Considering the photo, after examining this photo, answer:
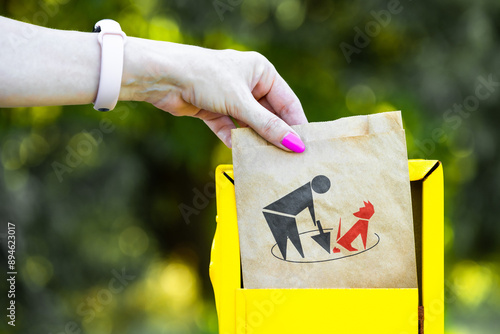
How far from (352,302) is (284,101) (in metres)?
0.47

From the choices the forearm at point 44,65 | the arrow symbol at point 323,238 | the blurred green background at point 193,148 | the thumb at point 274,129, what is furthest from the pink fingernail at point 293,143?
the blurred green background at point 193,148

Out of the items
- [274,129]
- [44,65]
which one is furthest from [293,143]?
[44,65]

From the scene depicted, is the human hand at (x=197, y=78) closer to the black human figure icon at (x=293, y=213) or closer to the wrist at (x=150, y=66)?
the wrist at (x=150, y=66)

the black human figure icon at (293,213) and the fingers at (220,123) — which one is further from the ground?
the fingers at (220,123)

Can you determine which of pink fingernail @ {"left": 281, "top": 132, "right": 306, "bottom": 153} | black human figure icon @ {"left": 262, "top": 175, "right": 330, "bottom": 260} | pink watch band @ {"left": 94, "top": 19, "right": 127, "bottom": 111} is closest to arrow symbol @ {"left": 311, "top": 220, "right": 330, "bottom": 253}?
black human figure icon @ {"left": 262, "top": 175, "right": 330, "bottom": 260}

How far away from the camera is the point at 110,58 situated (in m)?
0.98

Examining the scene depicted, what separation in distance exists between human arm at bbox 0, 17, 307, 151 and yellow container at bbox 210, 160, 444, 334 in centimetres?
24

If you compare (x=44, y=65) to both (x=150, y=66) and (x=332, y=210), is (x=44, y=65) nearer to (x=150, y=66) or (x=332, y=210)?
(x=150, y=66)

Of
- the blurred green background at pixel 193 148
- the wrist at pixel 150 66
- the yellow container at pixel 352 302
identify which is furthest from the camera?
the blurred green background at pixel 193 148

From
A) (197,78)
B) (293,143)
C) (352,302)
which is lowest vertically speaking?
(352,302)

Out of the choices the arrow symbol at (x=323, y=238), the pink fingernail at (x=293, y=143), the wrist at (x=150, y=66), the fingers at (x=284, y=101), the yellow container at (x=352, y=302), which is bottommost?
the yellow container at (x=352, y=302)

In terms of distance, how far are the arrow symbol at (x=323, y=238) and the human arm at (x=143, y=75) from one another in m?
0.16

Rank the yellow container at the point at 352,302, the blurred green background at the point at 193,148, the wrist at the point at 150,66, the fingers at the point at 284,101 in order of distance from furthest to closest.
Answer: the blurred green background at the point at 193,148 < the fingers at the point at 284,101 < the wrist at the point at 150,66 < the yellow container at the point at 352,302

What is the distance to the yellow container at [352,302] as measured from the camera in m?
0.90
